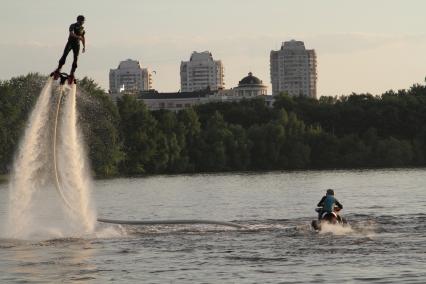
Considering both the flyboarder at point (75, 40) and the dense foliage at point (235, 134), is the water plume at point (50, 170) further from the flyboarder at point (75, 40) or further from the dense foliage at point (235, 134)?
the dense foliage at point (235, 134)

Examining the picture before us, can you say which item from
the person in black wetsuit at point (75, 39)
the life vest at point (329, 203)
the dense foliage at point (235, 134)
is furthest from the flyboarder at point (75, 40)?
the dense foliage at point (235, 134)

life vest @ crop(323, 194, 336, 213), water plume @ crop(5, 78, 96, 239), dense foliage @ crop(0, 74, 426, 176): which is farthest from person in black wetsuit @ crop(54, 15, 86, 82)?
dense foliage @ crop(0, 74, 426, 176)

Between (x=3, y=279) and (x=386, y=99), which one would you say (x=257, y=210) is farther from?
(x=386, y=99)

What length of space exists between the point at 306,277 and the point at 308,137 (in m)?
142

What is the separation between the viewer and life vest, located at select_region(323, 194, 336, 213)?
49406 mm

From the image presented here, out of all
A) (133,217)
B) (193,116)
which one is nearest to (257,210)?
(133,217)

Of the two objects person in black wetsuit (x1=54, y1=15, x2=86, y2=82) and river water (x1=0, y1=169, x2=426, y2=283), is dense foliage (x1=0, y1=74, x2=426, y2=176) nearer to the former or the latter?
river water (x1=0, y1=169, x2=426, y2=283)

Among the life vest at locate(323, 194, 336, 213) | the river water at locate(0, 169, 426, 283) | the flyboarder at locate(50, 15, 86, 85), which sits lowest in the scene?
the river water at locate(0, 169, 426, 283)

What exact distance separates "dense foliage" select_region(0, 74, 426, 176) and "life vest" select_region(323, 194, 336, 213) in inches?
2808

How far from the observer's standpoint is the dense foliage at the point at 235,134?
138 meters

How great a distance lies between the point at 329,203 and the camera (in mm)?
49500

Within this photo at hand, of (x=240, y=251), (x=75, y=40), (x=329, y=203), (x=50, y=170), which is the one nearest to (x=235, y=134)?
(x=329, y=203)

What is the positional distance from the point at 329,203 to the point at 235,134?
122 metres

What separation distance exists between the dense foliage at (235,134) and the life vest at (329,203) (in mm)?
71326
